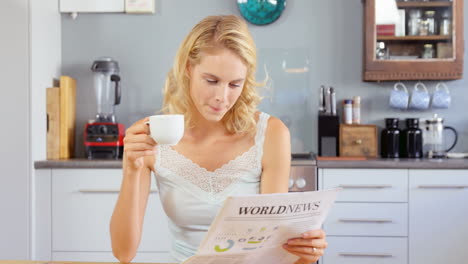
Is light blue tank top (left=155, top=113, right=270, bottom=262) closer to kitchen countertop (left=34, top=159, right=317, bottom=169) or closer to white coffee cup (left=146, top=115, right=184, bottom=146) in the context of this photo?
white coffee cup (left=146, top=115, right=184, bottom=146)

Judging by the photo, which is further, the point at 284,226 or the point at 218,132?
the point at 218,132

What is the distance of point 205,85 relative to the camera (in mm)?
1393

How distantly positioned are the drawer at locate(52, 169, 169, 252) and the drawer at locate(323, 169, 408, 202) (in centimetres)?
113

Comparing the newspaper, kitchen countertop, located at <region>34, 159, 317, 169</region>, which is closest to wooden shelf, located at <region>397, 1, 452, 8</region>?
kitchen countertop, located at <region>34, 159, 317, 169</region>

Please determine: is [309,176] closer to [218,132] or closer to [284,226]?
[218,132]

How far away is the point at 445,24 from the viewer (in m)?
3.33

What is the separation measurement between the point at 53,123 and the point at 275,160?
2027 millimetres

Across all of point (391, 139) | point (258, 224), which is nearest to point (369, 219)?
point (391, 139)

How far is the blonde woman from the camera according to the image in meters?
1.39

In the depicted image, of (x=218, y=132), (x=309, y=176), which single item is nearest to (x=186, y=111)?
(x=218, y=132)

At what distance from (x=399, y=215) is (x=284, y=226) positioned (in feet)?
6.48

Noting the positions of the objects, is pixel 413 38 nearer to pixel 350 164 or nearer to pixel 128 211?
pixel 350 164

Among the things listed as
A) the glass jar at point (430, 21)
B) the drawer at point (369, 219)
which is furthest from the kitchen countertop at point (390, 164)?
the glass jar at point (430, 21)

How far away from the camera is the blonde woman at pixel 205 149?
1395 mm
